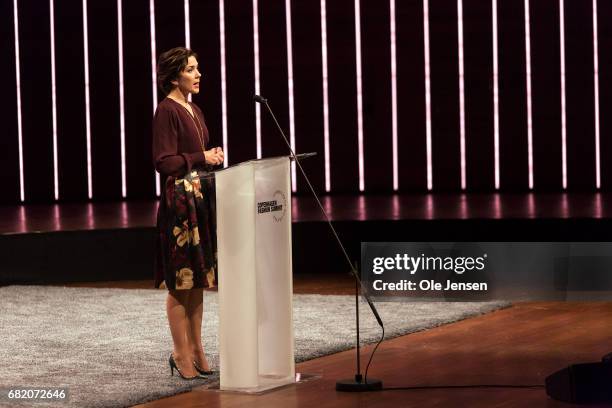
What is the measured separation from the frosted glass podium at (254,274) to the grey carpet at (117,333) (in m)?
0.26

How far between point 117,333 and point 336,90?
16.5 feet

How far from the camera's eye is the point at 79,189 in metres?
10.1

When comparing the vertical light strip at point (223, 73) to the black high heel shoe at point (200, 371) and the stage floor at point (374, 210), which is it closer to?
the stage floor at point (374, 210)

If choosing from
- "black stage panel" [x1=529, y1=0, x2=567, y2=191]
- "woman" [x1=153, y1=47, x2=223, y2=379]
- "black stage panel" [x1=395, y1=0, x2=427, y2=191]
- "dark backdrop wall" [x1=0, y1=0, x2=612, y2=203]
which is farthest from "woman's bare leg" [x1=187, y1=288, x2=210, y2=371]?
"black stage panel" [x1=529, y1=0, x2=567, y2=191]

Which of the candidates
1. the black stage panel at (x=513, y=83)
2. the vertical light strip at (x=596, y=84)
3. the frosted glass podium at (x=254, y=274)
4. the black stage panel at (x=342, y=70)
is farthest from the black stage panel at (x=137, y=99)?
the frosted glass podium at (x=254, y=274)

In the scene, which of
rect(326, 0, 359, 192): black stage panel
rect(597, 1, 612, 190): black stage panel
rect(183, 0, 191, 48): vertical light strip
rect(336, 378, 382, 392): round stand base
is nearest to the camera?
rect(336, 378, 382, 392): round stand base

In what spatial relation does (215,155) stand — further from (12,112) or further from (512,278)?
(12,112)

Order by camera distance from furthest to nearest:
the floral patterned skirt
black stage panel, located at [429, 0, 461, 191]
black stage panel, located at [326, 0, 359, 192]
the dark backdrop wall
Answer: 1. black stage panel, located at [326, 0, 359, 192]
2. black stage panel, located at [429, 0, 461, 191]
3. the dark backdrop wall
4. the floral patterned skirt

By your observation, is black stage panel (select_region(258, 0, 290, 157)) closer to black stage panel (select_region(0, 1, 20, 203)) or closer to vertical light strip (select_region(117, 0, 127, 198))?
vertical light strip (select_region(117, 0, 127, 198))

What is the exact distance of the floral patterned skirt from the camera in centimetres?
398

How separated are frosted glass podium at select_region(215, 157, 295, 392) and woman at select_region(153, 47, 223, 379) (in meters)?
0.25

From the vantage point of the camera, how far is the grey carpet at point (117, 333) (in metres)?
4.00

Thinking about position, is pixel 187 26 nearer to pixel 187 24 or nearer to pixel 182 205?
pixel 187 24

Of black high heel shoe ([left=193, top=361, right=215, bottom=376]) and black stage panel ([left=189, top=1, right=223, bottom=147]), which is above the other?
black stage panel ([left=189, top=1, right=223, bottom=147])
